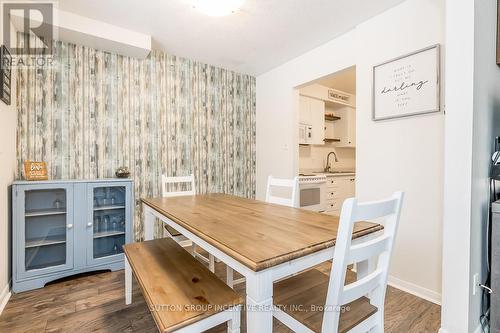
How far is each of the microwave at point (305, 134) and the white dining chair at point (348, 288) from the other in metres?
A: 2.99

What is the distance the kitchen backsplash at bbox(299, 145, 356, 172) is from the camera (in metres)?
4.51

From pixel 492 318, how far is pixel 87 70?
3.95 meters

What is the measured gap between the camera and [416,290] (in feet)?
6.69

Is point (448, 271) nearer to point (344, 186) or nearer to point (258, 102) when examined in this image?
point (344, 186)

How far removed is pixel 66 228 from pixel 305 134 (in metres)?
3.44

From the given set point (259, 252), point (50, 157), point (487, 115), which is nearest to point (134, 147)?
point (50, 157)

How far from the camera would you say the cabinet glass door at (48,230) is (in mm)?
2188

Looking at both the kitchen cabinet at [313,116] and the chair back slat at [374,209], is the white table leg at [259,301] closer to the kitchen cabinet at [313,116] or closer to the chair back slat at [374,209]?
the chair back slat at [374,209]

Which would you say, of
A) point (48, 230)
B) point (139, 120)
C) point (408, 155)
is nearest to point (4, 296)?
point (48, 230)

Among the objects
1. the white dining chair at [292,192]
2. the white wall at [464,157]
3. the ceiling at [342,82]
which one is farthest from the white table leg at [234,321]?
the ceiling at [342,82]

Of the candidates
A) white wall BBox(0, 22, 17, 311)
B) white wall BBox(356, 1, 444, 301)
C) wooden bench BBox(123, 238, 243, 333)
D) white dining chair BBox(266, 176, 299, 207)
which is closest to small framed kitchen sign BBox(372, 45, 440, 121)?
white wall BBox(356, 1, 444, 301)

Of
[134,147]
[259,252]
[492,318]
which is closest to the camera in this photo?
[259,252]

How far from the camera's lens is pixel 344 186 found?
170 inches

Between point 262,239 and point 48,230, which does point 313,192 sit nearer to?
point 262,239
